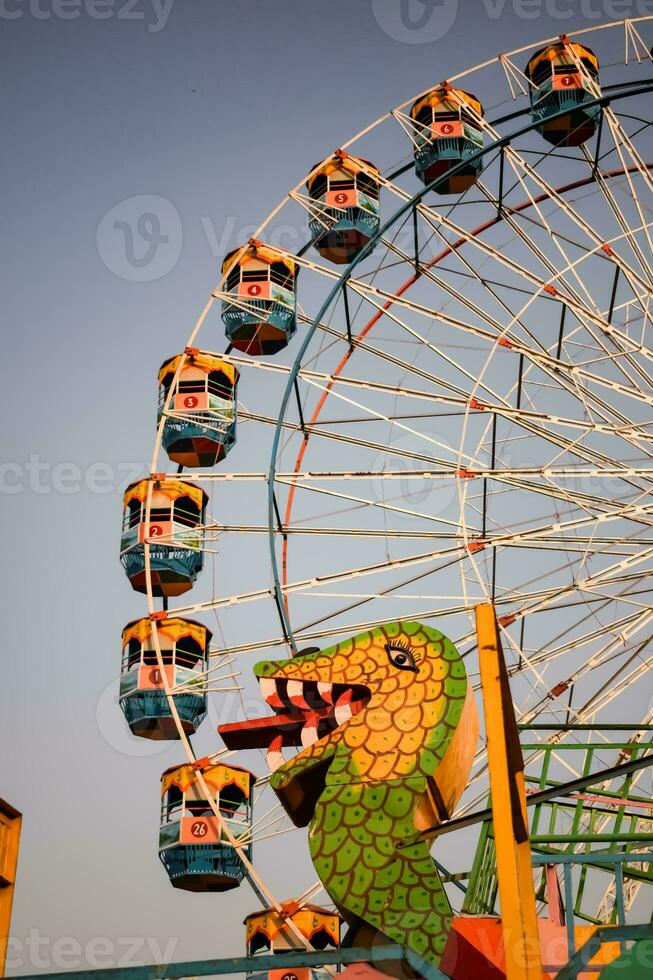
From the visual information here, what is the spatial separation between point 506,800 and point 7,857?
4.58 m

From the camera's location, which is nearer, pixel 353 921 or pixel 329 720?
pixel 353 921

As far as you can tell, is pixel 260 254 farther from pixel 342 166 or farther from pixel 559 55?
pixel 559 55

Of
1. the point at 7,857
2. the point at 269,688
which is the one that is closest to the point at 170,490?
the point at 269,688

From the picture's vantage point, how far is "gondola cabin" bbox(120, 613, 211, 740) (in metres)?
18.5

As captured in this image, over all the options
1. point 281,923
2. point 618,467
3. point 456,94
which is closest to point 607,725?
point 618,467

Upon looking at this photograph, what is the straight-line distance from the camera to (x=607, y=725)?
1334cm

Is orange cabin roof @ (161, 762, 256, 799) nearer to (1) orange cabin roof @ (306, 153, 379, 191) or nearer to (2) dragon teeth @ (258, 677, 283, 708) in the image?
(2) dragon teeth @ (258, 677, 283, 708)

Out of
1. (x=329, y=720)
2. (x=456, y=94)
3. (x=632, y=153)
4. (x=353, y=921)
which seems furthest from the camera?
(x=456, y=94)

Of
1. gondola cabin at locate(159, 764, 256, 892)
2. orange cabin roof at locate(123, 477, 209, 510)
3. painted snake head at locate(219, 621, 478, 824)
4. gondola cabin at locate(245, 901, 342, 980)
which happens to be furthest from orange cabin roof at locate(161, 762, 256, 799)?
painted snake head at locate(219, 621, 478, 824)

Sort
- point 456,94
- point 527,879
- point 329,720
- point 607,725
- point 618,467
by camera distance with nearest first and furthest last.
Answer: point 527,879
point 329,720
point 607,725
point 618,467
point 456,94

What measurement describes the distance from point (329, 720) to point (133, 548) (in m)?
8.05

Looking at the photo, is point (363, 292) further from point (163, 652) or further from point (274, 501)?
point (163, 652)

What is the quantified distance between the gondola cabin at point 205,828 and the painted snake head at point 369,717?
596cm

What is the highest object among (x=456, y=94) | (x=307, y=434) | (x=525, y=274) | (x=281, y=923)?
(x=456, y=94)
